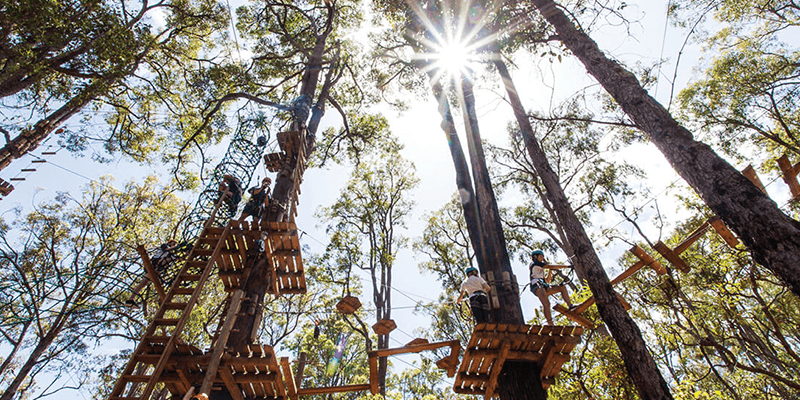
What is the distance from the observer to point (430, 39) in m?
10.1

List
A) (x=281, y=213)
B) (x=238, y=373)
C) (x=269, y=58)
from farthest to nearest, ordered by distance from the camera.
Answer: (x=269, y=58), (x=281, y=213), (x=238, y=373)

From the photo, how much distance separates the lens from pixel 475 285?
18.4 feet

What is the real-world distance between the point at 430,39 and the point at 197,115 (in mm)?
10267

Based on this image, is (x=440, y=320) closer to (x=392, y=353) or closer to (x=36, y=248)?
(x=392, y=353)

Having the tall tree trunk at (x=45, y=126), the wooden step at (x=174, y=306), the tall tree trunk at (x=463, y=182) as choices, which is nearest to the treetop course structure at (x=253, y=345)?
the wooden step at (x=174, y=306)

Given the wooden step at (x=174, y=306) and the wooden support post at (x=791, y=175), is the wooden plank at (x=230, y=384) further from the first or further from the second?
the wooden support post at (x=791, y=175)

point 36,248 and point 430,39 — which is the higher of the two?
point 430,39

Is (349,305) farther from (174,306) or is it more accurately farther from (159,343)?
(174,306)

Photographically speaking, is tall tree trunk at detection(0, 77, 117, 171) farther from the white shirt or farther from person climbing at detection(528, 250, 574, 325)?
person climbing at detection(528, 250, 574, 325)

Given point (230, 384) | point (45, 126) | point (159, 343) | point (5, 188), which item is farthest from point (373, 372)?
point (45, 126)

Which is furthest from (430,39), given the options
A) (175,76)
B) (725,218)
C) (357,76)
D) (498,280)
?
(175,76)

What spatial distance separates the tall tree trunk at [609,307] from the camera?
429cm

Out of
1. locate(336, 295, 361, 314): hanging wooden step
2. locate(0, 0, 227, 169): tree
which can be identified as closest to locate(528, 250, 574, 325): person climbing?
locate(336, 295, 361, 314): hanging wooden step

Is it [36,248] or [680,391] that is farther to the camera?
[36,248]
